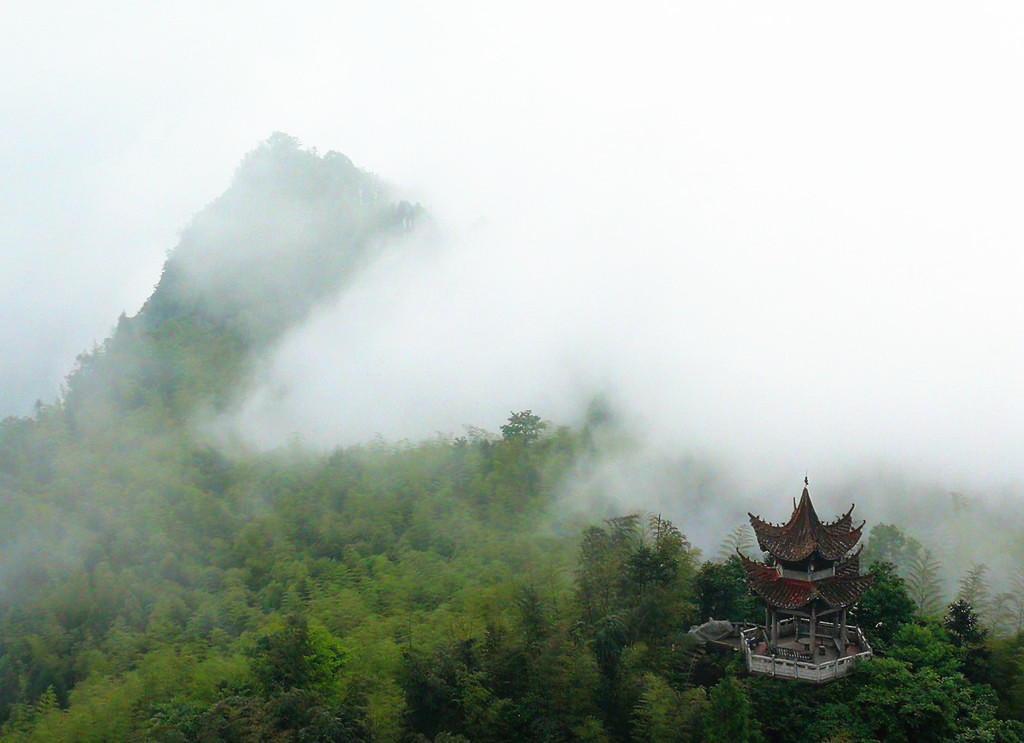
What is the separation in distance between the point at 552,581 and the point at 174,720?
11.0 m

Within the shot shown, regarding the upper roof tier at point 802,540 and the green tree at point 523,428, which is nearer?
the upper roof tier at point 802,540

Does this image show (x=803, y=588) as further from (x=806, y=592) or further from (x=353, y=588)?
(x=353, y=588)

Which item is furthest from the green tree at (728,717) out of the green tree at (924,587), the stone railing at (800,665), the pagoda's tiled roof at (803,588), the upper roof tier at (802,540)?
the green tree at (924,587)

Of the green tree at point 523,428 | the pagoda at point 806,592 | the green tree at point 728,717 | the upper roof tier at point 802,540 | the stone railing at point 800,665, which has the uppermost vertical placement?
the green tree at point 523,428

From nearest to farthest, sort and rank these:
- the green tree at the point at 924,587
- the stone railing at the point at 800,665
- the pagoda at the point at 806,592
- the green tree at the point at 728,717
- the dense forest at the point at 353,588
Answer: the green tree at the point at 728,717
the stone railing at the point at 800,665
the pagoda at the point at 806,592
the dense forest at the point at 353,588
the green tree at the point at 924,587

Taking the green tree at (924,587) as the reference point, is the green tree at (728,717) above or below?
below

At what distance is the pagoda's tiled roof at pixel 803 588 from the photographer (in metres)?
21.6

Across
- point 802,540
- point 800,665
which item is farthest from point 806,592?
point 800,665

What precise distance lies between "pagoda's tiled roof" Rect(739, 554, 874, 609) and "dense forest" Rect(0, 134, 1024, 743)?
1629 mm

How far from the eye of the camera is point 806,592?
21.7 m

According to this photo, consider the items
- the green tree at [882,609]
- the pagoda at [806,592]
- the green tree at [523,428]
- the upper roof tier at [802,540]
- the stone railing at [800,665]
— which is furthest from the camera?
the green tree at [523,428]

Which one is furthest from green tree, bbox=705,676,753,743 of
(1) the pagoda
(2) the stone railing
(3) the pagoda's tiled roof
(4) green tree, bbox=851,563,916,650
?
(4) green tree, bbox=851,563,916,650

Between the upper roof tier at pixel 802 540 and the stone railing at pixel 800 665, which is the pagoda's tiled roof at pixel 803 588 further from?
the stone railing at pixel 800 665

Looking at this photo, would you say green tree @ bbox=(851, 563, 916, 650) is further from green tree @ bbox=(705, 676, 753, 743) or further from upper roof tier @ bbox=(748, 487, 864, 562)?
green tree @ bbox=(705, 676, 753, 743)
